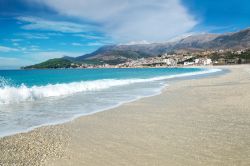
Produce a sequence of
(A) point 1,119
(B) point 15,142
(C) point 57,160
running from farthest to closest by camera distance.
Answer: (A) point 1,119 → (B) point 15,142 → (C) point 57,160

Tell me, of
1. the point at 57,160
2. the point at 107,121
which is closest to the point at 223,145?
the point at 57,160

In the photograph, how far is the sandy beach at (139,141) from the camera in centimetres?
629

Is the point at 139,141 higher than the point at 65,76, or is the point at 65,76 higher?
the point at 139,141

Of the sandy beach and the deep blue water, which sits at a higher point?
the sandy beach

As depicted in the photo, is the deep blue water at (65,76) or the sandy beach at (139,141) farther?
the deep blue water at (65,76)

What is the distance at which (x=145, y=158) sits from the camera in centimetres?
637

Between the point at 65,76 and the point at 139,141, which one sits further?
the point at 65,76

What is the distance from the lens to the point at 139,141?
780 centimetres

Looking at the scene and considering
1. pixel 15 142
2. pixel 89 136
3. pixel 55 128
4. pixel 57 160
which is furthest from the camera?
pixel 55 128

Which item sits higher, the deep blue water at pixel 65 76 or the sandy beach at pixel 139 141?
the sandy beach at pixel 139 141

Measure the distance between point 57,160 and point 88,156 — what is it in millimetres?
697

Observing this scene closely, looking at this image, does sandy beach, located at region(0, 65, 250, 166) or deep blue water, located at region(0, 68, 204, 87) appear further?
deep blue water, located at region(0, 68, 204, 87)

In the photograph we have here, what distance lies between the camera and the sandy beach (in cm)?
629

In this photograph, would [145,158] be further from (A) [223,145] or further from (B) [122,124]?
(B) [122,124]
